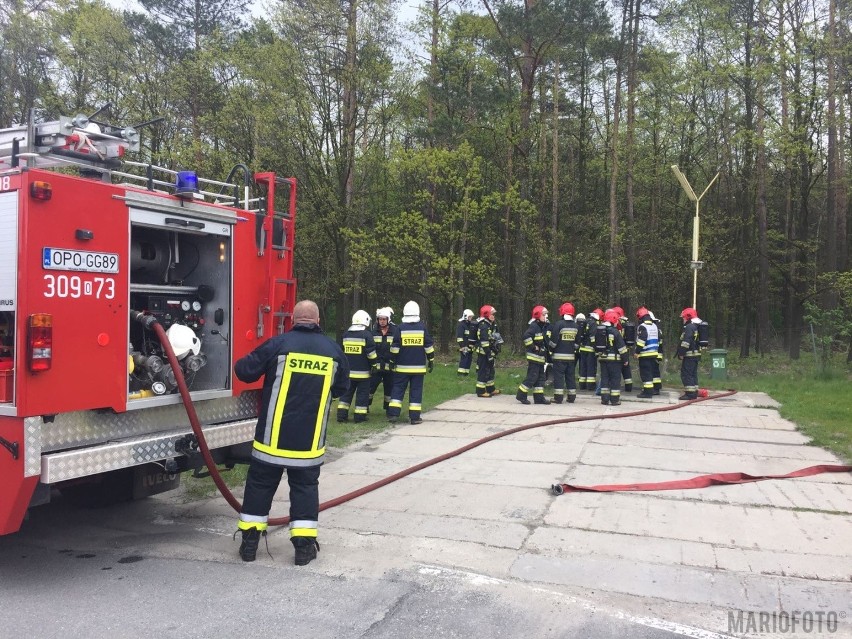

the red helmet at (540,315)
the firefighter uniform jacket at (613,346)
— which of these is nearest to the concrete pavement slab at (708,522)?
the red helmet at (540,315)

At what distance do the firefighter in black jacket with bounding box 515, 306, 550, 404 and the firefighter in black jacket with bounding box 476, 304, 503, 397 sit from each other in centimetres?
68

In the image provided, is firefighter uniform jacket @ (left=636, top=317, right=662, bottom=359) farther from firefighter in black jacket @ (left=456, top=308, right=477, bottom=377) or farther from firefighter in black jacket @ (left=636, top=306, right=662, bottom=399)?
firefighter in black jacket @ (left=456, top=308, right=477, bottom=377)

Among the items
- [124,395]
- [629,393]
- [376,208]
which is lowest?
[629,393]

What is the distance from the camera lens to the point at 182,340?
5066 millimetres

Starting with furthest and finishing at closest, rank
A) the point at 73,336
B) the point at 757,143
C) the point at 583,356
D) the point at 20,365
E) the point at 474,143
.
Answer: the point at 474,143
the point at 757,143
the point at 583,356
the point at 73,336
the point at 20,365

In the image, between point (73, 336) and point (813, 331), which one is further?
point (813, 331)

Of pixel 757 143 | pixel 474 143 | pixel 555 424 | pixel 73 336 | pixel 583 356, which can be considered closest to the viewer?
pixel 73 336

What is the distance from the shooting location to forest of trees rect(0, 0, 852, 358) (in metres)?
21.9

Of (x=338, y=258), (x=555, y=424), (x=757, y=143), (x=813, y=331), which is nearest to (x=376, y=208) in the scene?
(x=338, y=258)

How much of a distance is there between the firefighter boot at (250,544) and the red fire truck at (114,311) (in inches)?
28.3

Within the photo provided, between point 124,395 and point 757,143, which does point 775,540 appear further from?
point 757,143

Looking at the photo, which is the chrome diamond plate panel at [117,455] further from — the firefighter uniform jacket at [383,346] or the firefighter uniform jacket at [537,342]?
the firefighter uniform jacket at [537,342]

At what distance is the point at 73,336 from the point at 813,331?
1823 centimetres

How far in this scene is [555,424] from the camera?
33.5ft
